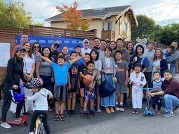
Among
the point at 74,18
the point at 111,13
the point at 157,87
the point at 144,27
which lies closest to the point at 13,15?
the point at 74,18

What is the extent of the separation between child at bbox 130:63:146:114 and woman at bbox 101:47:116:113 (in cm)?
60

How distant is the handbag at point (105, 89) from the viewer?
738 cm

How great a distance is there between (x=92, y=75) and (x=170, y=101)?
7.48ft

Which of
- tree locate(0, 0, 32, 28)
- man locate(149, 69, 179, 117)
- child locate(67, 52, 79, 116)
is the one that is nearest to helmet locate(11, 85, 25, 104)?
child locate(67, 52, 79, 116)

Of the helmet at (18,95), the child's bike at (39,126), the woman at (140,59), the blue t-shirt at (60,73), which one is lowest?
the child's bike at (39,126)

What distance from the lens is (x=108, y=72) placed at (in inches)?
295

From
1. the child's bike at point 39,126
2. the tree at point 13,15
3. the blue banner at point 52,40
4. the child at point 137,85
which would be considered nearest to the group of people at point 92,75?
the child at point 137,85

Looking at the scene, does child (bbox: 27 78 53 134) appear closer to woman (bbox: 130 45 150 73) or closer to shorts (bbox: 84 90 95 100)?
shorts (bbox: 84 90 95 100)

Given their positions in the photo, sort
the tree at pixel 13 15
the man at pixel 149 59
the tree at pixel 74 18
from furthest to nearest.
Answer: the tree at pixel 74 18
the tree at pixel 13 15
the man at pixel 149 59

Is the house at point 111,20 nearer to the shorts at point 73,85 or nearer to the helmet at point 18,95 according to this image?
the shorts at point 73,85

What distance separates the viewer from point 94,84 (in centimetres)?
705

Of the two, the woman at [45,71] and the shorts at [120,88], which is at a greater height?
the woman at [45,71]

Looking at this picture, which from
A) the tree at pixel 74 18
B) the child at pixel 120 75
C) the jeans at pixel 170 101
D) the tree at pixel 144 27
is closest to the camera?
the jeans at pixel 170 101

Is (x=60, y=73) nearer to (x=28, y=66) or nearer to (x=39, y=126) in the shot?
(x=28, y=66)
